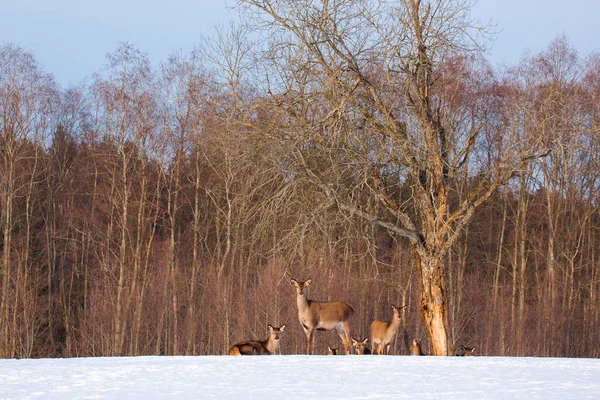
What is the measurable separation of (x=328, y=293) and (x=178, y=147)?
41.7 ft

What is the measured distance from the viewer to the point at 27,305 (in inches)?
1523

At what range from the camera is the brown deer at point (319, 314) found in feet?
64.7

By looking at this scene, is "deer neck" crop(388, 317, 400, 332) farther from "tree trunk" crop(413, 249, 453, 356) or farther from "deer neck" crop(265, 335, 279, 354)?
"deer neck" crop(265, 335, 279, 354)

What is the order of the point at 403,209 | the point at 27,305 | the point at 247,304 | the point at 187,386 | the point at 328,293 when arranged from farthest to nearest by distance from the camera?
the point at 27,305 → the point at 247,304 → the point at 328,293 → the point at 403,209 → the point at 187,386

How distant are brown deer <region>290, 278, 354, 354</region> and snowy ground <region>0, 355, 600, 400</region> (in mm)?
4215

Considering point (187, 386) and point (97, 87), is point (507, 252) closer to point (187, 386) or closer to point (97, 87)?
point (97, 87)

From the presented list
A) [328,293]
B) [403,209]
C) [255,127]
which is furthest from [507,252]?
[255,127]

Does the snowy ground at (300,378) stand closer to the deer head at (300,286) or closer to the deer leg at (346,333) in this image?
the deer head at (300,286)

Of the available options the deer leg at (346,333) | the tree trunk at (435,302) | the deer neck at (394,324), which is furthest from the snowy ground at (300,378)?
the deer neck at (394,324)

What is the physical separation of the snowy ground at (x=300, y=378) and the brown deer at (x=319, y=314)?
4.21m

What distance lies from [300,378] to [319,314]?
758 centimetres

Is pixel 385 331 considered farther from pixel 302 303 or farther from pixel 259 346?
pixel 259 346

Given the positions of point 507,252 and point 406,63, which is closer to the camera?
point 406,63

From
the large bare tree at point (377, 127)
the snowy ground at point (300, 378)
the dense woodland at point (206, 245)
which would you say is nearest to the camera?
the snowy ground at point (300, 378)
